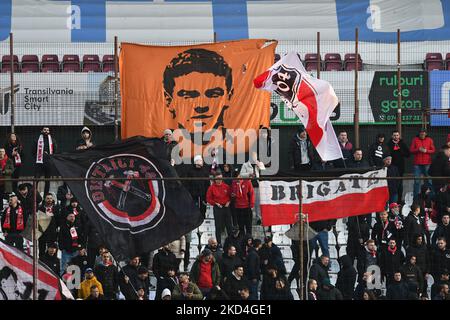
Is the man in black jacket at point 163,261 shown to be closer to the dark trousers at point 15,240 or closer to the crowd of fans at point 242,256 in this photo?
the crowd of fans at point 242,256

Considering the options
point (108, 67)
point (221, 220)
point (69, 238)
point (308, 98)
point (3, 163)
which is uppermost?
point (108, 67)

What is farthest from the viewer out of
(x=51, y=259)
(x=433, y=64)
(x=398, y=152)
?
(x=433, y=64)

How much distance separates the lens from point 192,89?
66.5 ft

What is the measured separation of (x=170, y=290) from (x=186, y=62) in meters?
7.54

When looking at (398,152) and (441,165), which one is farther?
(398,152)

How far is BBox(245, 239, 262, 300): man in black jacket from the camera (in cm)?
1360

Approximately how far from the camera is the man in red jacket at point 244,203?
14.1m

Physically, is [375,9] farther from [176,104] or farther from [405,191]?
[405,191]

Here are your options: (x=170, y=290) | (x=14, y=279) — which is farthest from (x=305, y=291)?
(x=14, y=279)

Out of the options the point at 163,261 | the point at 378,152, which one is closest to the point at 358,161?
the point at 378,152

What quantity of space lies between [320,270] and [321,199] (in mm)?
847

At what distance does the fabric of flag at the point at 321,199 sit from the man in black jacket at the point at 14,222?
2.90m

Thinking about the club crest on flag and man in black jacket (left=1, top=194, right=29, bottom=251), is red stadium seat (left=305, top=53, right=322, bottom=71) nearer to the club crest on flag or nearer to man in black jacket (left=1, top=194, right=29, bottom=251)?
the club crest on flag

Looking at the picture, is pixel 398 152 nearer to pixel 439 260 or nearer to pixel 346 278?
pixel 439 260
